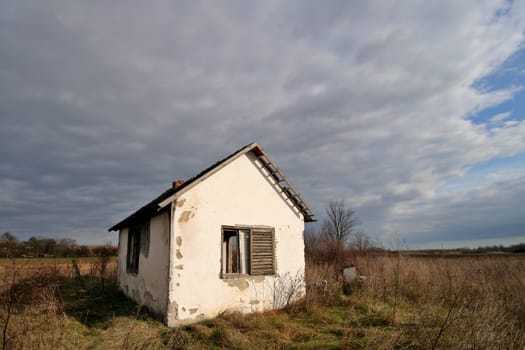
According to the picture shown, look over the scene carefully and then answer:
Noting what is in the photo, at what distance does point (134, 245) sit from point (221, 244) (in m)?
5.00

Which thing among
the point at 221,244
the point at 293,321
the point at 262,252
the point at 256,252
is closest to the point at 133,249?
the point at 221,244

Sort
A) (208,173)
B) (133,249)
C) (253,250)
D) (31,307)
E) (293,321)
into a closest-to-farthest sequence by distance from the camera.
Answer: (31,307)
(293,321)
(208,173)
(253,250)
(133,249)

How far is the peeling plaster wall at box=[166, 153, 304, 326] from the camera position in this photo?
29.5ft

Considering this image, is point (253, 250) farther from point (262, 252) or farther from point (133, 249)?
point (133, 249)

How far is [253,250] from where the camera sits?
420 inches

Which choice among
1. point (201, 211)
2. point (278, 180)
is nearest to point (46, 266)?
point (201, 211)

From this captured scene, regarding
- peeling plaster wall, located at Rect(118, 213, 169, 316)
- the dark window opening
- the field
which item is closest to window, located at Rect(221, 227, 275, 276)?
the field

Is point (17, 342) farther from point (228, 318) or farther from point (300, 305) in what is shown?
point (300, 305)

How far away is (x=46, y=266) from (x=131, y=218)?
349cm

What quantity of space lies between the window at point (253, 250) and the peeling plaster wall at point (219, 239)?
236 millimetres

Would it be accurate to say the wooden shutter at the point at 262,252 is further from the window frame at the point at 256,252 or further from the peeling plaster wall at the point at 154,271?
the peeling plaster wall at the point at 154,271

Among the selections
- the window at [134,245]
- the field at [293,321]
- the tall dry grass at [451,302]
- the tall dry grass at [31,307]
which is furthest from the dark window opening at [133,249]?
the tall dry grass at [451,302]

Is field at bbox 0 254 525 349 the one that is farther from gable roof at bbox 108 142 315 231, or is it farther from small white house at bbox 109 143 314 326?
gable roof at bbox 108 142 315 231

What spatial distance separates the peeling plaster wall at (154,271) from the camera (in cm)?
909
